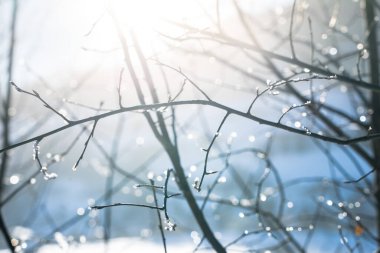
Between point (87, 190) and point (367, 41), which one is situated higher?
point (87, 190)

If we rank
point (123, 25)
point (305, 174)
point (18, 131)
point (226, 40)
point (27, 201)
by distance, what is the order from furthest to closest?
point (27, 201) < point (305, 174) < point (18, 131) < point (123, 25) < point (226, 40)

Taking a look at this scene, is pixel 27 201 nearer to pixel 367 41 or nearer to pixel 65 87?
pixel 65 87

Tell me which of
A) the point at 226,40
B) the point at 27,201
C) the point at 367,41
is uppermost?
the point at 27,201

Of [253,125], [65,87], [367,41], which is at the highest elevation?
[253,125]

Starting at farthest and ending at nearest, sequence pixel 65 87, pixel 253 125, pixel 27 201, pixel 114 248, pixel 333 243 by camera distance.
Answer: pixel 27 201 < pixel 253 125 < pixel 114 248 < pixel 333 243 < pixel 65 87

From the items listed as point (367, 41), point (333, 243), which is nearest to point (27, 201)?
point (333, 243)

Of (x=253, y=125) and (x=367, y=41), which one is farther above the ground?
(x=253, y=125)

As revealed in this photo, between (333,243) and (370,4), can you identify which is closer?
(370,4)

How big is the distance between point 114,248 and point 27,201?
4.36 metres

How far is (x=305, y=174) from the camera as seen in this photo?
31.8 feet

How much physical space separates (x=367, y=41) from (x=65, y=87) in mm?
2643

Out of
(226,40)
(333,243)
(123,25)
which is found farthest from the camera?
(333,243)

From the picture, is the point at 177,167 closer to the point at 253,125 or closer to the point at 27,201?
the point at 253,125

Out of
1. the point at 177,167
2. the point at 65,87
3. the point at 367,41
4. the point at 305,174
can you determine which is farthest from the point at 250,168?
the point at 177,167
